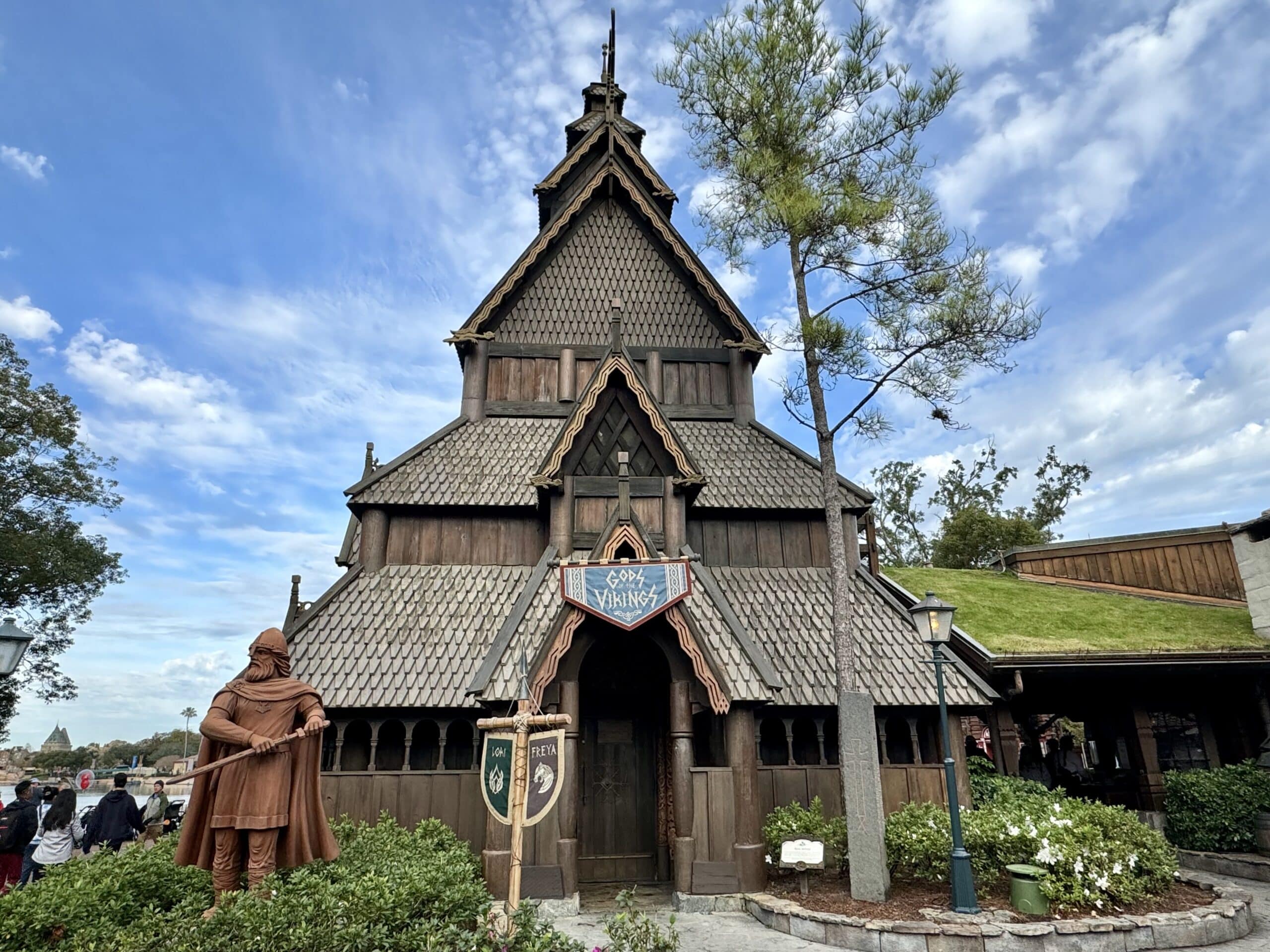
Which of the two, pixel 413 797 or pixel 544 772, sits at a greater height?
pixel 544 772

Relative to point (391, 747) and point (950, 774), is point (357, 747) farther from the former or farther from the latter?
point (950, 774)

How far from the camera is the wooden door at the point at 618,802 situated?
37.5ft

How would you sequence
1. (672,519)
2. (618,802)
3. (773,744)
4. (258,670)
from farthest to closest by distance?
(618,802), (672,519), (773,744), (258,670)

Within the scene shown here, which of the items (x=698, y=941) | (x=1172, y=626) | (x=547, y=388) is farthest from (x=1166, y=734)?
(x=547, y=388)

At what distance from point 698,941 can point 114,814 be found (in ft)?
30.5

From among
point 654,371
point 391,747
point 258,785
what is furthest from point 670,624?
point 654,371

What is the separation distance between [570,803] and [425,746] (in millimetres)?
2664

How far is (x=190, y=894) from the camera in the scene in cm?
609

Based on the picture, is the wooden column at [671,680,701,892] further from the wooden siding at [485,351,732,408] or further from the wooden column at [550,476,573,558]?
the wooden siding at [485,351,732,408]

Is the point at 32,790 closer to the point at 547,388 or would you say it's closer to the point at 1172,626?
the point at 547,388

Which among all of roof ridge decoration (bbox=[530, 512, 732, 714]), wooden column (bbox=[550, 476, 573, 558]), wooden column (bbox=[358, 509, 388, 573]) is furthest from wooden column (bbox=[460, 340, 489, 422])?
roof ridge decoration (bbox=[530, 512, 732, 714])

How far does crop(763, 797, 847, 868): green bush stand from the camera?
9.52 meters

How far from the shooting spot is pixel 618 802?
11.8m

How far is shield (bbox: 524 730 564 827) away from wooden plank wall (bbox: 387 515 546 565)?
7.37 meters
